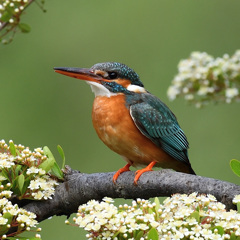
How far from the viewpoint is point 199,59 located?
3.30 meters

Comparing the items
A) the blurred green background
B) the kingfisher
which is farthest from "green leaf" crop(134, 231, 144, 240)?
the blurred green background

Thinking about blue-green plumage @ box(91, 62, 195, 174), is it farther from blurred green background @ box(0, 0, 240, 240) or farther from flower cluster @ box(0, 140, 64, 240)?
blurred green background @ box(0, 0, 240, 240)

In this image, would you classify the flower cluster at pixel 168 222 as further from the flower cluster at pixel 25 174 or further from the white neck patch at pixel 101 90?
the white neck patch at pixel 101 90

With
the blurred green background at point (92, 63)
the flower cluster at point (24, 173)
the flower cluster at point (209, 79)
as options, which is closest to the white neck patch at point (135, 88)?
the flower cluster at point (209, 79)

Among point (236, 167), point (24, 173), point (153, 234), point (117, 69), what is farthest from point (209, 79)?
point (153, 234)

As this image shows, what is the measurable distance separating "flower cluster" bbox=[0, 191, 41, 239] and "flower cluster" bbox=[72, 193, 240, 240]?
0.61 feet

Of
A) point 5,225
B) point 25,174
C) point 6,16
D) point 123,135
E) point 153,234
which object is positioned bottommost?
point 5,225

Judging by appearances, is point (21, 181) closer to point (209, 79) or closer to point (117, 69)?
point (117, 69)

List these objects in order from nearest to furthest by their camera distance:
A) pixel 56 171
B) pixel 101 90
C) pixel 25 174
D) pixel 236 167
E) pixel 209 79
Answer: pixel 236 167 < pixel 25 174 < pixel 56 171 < pixel 101 90 < pixel 209 79

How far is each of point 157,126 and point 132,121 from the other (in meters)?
0.11

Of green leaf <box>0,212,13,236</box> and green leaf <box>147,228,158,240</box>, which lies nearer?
green leaf <box>147,228,158,240</box>

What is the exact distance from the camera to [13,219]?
79.3 inches

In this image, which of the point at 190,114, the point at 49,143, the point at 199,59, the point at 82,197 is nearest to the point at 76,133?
the point at 49,143

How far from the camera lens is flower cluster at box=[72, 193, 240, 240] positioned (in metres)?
1.76
